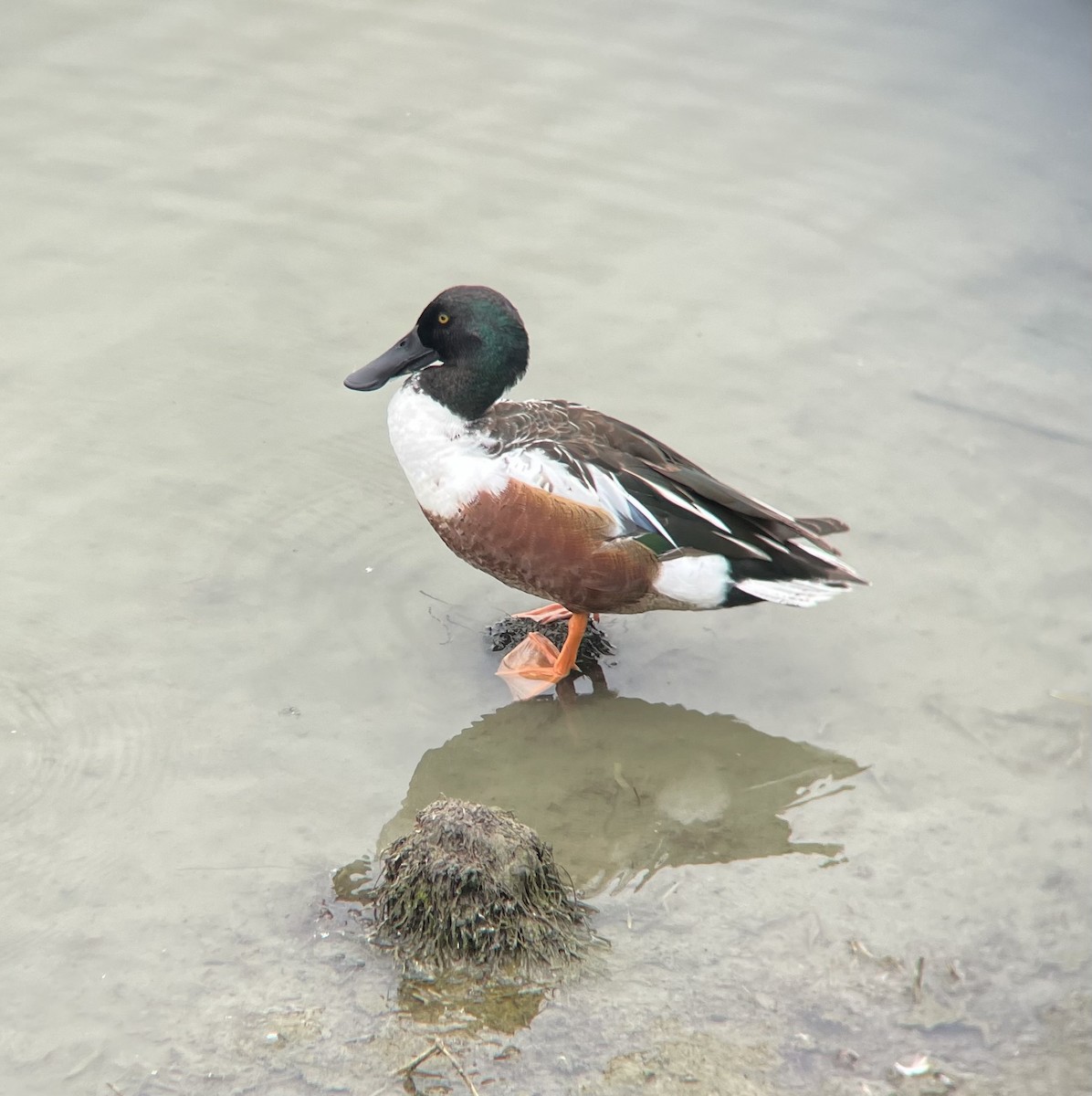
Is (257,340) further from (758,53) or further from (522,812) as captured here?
(758,53)

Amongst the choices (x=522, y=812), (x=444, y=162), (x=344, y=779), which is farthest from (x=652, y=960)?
(x=444, y=162)

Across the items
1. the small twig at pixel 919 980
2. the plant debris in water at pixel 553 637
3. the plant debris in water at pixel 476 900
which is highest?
the plant debris in water at pixel 476 900

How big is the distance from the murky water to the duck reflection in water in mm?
15

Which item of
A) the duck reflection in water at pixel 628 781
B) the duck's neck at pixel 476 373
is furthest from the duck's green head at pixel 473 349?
the duck reflection in water at pixel 628 781

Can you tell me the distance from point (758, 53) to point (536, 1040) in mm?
6128

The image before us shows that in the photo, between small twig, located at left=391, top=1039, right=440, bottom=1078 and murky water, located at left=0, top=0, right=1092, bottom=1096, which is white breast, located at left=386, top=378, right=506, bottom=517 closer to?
murky water, located at left=0, top=0, right=1092, bottom=1096

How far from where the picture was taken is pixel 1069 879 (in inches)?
151

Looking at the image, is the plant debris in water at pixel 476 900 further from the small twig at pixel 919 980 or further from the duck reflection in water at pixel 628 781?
the small twig at pixel 919 980

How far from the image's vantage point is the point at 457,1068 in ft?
10.3

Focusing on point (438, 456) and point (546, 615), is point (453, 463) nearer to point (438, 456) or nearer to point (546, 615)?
point (438, 456)

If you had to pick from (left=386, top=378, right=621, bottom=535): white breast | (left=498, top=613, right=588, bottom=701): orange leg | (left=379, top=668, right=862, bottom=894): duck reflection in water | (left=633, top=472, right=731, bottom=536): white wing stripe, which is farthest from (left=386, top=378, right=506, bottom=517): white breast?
(left=379, top=668, right=862, bottom=894): duck reflection in water

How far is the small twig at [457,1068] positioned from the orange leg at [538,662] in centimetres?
137

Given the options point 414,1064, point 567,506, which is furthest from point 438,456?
point 414,1064

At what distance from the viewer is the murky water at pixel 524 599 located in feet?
11.2
